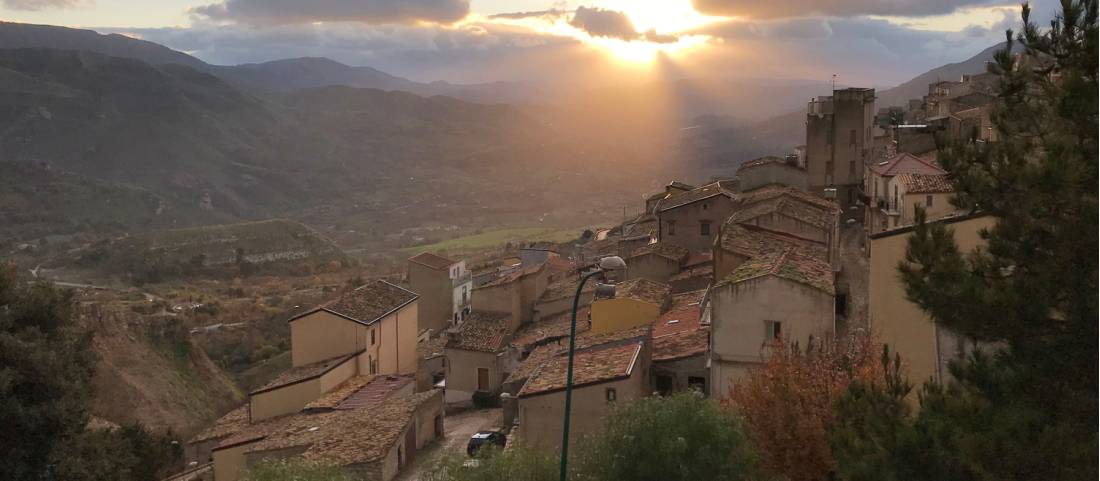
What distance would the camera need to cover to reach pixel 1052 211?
888 cm

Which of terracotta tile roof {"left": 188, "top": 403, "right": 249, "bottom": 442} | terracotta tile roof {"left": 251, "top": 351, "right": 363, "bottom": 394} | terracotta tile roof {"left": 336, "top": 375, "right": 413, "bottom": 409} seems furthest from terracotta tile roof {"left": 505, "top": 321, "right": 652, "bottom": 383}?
terracotta tile roof {"left": 188, "top": 403, "right": 249, "bottom": 442}

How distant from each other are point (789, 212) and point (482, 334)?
10554mm

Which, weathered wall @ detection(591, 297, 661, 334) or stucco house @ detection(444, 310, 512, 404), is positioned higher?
weathered wall @ detection(591, 297, 661, 334)

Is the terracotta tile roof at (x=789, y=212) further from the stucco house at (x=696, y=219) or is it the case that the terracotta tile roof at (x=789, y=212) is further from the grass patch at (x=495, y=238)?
the grass patch at (x=495, y=238)

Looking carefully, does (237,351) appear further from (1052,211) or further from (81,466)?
(1052,211)

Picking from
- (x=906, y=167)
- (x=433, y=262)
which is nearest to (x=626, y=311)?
(x=906, y=167)

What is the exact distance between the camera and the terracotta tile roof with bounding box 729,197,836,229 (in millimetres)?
26328

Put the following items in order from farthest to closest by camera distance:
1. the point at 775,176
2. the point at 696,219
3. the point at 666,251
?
the point at 775,176 → the point at 696,219 → the point at 666,251

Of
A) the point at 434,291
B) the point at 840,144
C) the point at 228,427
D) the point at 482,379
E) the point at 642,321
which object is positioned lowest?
the point at 228,427

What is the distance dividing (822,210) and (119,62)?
18476cm

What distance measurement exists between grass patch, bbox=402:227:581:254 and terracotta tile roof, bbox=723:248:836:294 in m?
72.0

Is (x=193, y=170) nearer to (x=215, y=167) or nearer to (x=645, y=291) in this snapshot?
(x=215, y=167)

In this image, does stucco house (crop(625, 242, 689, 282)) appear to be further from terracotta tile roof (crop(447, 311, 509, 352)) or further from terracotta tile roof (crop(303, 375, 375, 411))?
terracotta tile roof (crop(303, 375, 375, 411))

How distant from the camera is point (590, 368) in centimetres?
1856
